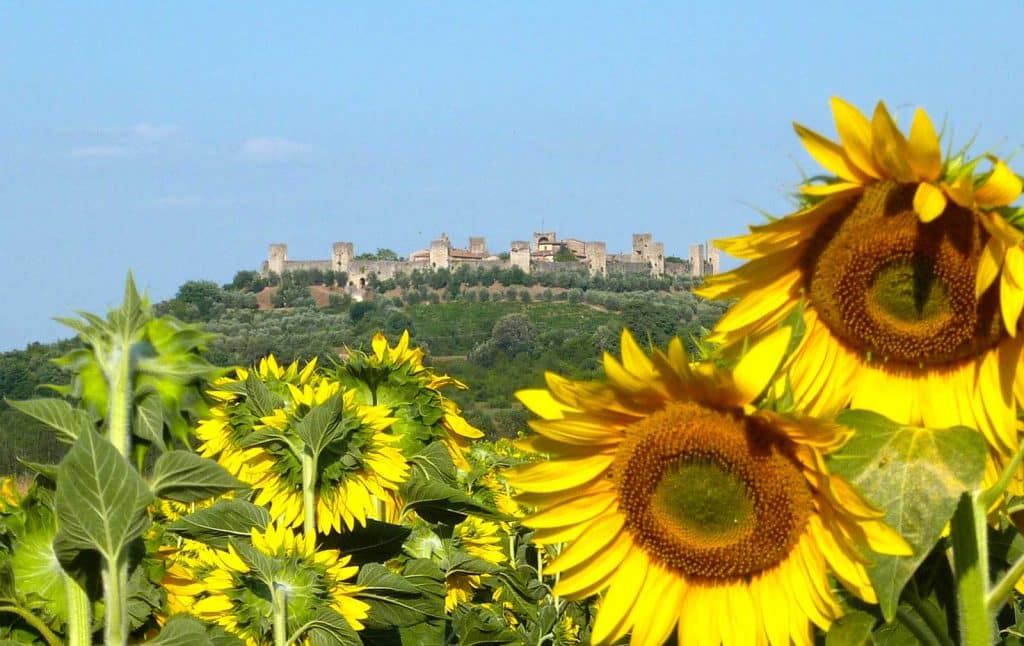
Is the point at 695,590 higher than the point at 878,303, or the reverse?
the point at 878,303

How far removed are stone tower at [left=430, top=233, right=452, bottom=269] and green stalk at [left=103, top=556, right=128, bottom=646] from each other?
103 metres

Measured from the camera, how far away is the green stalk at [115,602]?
157 centimetres

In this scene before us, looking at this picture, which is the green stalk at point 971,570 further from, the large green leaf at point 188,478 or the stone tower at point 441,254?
the stone tower at point 441,254

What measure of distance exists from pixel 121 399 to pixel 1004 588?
1.10 m

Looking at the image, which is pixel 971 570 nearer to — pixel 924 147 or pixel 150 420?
pixel 924 147

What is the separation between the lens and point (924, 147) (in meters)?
1.50

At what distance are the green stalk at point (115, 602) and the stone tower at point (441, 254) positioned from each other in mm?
103082

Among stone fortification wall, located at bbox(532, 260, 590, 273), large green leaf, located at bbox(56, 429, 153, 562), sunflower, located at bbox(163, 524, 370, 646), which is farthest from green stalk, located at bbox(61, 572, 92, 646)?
stone fortification wall, located at bbox(532, 260, 590, 273)

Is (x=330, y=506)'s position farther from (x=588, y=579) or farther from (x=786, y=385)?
(x=786, y=385)

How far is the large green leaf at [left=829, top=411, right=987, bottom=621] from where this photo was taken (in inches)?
59.1

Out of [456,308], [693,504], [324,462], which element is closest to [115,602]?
[693,504]

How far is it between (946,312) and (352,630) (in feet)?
4.99

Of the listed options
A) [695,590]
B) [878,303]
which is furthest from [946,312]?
[695,590]

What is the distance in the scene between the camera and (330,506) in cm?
321
